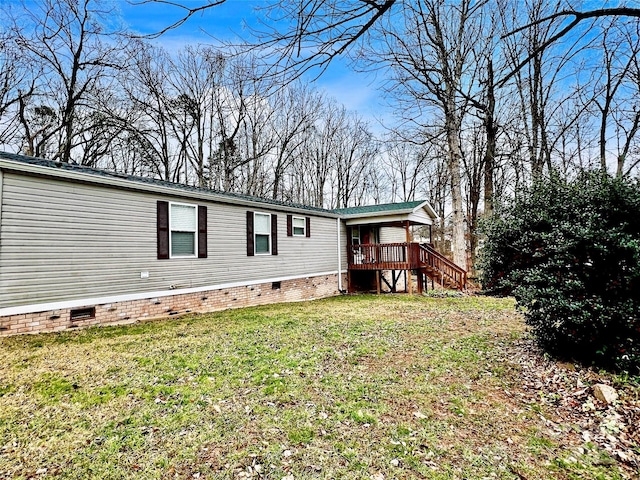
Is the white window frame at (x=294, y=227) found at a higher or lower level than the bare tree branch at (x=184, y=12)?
lower

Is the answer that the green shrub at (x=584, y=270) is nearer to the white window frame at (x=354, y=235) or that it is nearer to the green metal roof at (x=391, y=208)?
the green metal roof at (x=391, y=208)

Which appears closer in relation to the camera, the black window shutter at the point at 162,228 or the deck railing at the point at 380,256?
the black window shutter at the point at 162,228

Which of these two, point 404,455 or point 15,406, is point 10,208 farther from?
point 404,455

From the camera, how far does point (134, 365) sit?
4.31 metres

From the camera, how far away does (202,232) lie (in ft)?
27.4

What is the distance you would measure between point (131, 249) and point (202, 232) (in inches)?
69.5

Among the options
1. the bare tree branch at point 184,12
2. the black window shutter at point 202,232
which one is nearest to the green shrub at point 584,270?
the bare tree branch at point 184,12

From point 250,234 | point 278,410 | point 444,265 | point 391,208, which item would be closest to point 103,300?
point 250,234

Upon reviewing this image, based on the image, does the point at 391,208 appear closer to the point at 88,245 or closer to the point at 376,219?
the point at 376,219

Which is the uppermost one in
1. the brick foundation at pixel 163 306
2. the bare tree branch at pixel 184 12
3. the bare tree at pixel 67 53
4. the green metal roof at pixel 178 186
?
the bare tree at pixel 67 53

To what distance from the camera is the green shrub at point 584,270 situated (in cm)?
358

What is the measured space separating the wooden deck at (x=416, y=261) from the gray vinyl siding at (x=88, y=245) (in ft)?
20.3

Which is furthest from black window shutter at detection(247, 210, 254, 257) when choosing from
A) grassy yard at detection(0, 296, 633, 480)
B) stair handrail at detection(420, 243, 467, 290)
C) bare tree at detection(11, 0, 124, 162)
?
bare tree at detection(11, 0, 124, 162)

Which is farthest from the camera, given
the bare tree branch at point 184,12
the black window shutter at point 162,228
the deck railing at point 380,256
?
the deck railing at point 380,256
